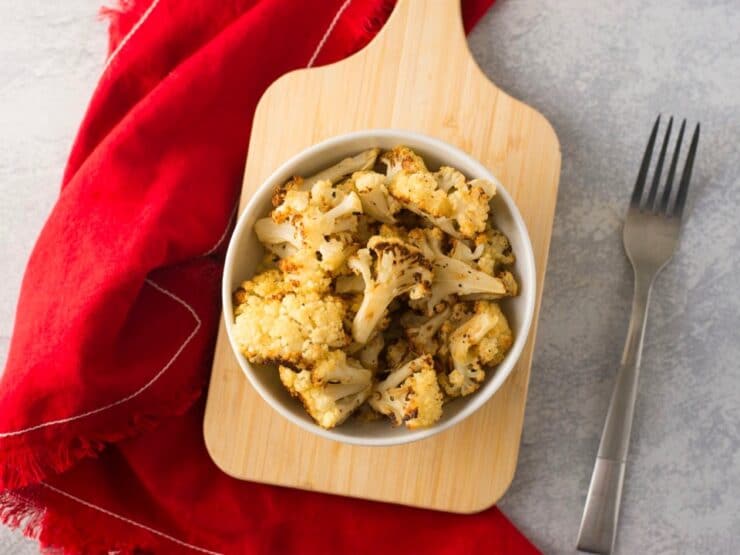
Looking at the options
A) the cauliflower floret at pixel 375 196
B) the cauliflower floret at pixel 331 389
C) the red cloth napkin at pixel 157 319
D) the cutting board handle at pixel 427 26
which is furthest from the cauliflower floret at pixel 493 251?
the red cloth napkin at pixel 157 319

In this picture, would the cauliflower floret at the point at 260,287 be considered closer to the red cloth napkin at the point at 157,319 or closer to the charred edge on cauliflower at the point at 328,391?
the charred edge on cauliflower at the point at 328,391

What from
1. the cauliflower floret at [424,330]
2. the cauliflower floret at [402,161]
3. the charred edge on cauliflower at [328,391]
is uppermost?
the cauliflower floret at [402,161]

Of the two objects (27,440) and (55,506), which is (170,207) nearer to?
(27,440)

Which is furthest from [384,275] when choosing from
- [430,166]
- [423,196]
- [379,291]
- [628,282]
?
[628,282]

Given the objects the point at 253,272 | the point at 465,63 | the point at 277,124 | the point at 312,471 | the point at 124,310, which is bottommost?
the point at 312,471

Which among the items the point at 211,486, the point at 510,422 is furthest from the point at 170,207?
the point at 510,422

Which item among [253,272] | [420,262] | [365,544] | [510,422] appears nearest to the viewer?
[420,262]
